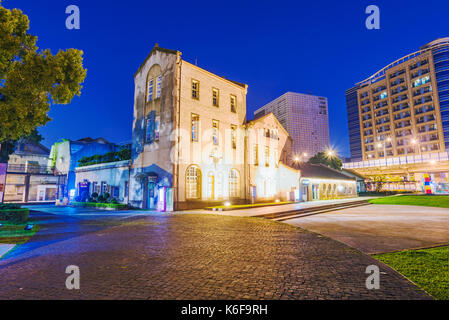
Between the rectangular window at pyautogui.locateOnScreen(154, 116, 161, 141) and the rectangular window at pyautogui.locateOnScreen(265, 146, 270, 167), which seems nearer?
the rectangular window at pyautogui.locateOnScreen(154, 116, 161, 141)

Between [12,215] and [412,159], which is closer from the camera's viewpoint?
[12,215]

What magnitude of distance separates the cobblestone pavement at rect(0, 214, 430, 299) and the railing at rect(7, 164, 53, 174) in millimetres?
39225

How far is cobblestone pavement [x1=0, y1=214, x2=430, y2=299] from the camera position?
401 cm

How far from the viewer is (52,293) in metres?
4.05

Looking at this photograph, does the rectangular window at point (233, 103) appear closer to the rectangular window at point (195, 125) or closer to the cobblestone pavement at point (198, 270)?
the rectangular window at point (195, 125)

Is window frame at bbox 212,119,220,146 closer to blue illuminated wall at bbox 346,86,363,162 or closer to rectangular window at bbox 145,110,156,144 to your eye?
rectangular window at bbox 145,110,156,144

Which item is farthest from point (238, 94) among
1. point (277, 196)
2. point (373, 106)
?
point (373, 106)

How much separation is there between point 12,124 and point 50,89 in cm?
262

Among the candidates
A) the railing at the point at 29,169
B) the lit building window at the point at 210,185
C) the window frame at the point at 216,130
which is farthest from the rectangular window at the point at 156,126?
the railing at the point at 29,169

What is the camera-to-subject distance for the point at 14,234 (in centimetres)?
955

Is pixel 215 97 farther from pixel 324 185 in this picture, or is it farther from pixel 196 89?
pixel 324 185

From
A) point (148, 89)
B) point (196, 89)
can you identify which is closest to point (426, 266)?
point (196, 89)

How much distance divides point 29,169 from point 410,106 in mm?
109155

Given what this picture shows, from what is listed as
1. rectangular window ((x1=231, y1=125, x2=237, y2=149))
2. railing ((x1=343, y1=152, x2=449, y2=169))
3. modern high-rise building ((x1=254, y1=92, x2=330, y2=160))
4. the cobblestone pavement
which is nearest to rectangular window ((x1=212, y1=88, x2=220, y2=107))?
rectangular window ((x1=231, y1=125, x2=237, y2=149))
